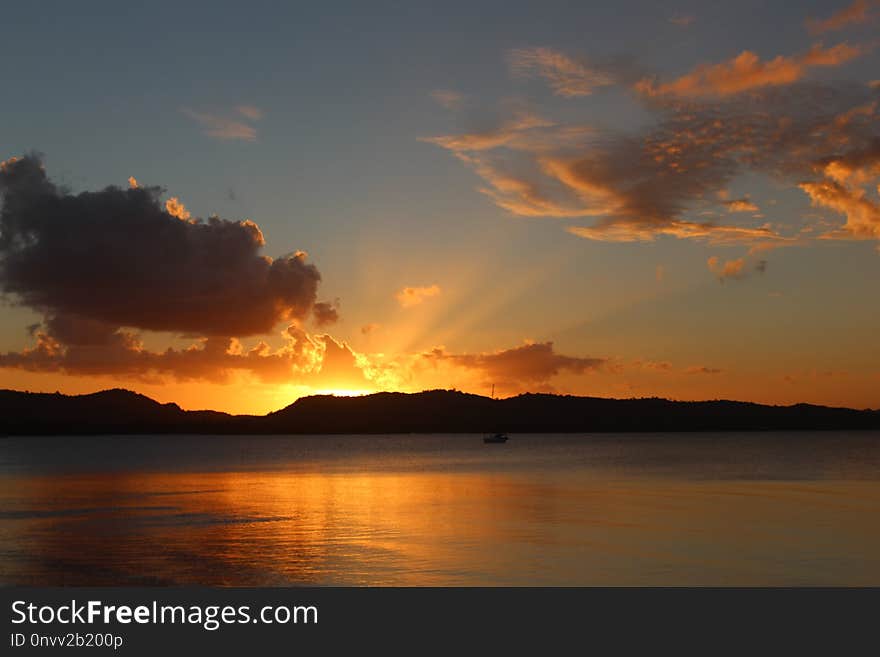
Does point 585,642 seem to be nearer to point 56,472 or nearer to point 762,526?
point 762,526

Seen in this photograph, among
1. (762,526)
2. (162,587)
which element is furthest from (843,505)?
(162,587)

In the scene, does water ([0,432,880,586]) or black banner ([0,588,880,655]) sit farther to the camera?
water ([0,432,880,586])

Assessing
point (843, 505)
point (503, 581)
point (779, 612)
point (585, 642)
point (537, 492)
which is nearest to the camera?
point (585, 642)

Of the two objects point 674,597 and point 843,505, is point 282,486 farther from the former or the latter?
point 674,597

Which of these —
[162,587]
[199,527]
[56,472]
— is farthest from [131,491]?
[162,587]

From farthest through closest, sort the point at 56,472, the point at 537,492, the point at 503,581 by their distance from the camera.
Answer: the point at 56,472, the point at 537,492, the point at 503,581

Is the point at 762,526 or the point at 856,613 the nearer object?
the point at 856,613

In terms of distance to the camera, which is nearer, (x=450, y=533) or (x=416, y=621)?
(x=416, y=621)

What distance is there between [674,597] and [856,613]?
733cm

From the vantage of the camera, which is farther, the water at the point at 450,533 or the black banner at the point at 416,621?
the water at the point at 450,533

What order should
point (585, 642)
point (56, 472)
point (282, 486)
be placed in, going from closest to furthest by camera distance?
1. point (585, 642)
2. point (282, 486)
3. point (56, 472)

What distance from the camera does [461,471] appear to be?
5256 inches

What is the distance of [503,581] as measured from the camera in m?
38.1

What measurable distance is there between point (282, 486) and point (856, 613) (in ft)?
274
